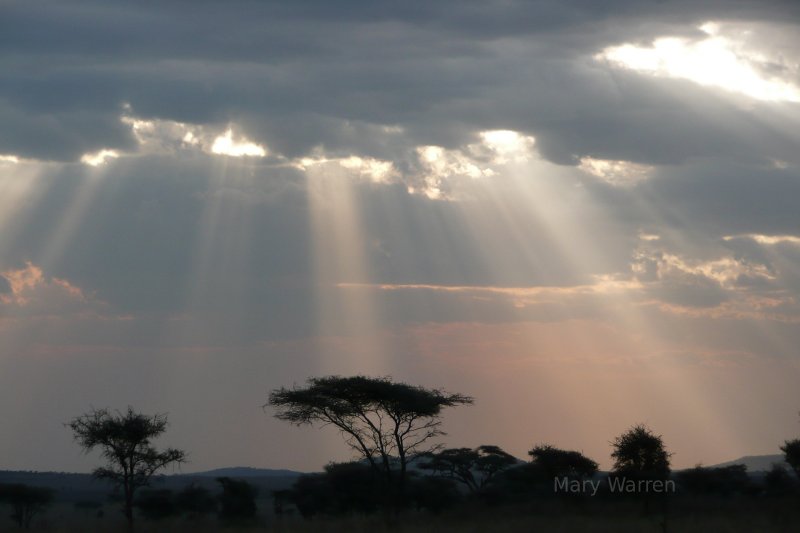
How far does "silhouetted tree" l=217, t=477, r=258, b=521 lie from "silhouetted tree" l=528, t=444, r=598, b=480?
19976 mm

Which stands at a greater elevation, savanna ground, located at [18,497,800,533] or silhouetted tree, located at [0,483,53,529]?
silhouetted tree, located at [0,483,53,529]

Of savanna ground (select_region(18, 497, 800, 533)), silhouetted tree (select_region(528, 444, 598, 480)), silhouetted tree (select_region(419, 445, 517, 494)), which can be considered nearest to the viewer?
savanna ground (select_region(18, 497, 800, 533))

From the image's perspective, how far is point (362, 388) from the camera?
52.5 metres

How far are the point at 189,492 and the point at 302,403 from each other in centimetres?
2578

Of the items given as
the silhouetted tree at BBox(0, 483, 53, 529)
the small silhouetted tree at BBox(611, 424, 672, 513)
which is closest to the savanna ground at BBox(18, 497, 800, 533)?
the small silhouetted tree at BBox(611, 424, 672, 513)

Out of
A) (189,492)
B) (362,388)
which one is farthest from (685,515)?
(189,492)

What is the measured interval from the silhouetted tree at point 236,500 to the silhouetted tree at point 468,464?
15266 millimetres

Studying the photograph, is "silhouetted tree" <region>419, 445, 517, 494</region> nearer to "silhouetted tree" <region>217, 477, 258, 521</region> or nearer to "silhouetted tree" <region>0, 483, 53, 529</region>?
"silhouetted tree" <region>217, 477, 258, 521</region>

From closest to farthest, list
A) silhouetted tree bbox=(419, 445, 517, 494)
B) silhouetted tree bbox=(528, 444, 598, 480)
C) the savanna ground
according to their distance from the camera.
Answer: the savanna ground → silhouetted tree bbox=(528, 444, 598, 480) → silhouetted tree bbox=(419, 445, 517, 494)

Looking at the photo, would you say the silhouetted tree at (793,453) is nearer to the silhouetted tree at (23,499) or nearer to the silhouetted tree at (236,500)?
the silhouetted tree at (236,500)

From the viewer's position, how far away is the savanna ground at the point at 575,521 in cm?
3775

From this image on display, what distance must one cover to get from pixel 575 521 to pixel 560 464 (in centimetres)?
2699

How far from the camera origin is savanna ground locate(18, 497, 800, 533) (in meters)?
37.8

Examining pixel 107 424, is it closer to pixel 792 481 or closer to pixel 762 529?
pixel 762 529
